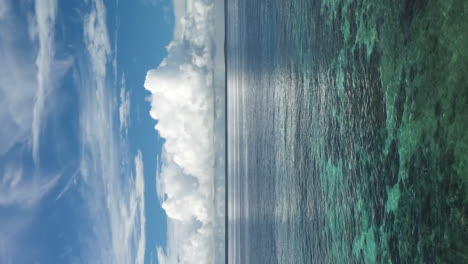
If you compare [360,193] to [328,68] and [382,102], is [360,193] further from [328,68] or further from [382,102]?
[328,68]

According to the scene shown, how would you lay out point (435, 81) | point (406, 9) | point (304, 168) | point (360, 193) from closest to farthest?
1. point (435, 81)
2. point (406, 9)
3. point (360, 193)
4. point (304, 168)

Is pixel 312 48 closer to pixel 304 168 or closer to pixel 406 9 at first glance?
pixel 304 168

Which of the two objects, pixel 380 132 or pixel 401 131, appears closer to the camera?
pixel 401 131

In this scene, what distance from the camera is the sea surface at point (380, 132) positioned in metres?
1.30

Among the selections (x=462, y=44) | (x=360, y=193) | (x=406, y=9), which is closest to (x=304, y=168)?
(x=360, y=193)

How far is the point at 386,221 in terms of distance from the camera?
5.93 feet

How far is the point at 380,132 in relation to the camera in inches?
72.9

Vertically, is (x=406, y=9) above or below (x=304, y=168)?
above

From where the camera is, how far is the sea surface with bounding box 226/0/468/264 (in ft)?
4.25

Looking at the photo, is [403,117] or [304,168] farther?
[304,168]

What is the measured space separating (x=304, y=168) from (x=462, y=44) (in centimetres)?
266

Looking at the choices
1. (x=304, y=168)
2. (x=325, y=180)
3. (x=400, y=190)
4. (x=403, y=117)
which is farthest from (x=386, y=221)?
(x=304, y=168)

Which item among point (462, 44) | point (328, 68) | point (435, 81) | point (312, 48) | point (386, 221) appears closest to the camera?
point (462, 44)

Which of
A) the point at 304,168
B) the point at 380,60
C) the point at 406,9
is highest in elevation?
the point at 406,9
